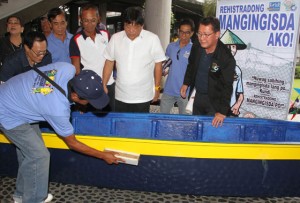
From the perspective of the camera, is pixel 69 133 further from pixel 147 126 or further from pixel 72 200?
pixel 147 126

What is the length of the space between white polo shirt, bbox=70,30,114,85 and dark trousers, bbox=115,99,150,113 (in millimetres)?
292

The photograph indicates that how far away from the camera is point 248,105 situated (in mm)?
4074

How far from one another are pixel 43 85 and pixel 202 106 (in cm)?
178

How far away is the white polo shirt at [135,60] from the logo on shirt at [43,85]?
1.02 metres

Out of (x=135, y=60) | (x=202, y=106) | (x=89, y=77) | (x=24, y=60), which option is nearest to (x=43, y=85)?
(x=89, y=77)

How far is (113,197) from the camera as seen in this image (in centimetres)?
296

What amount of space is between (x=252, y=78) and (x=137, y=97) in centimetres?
168

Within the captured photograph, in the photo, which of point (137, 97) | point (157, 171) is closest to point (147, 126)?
point (137, 97)

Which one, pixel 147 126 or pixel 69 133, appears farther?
pixel 147 126

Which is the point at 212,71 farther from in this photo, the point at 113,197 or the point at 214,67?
the point at 113,197

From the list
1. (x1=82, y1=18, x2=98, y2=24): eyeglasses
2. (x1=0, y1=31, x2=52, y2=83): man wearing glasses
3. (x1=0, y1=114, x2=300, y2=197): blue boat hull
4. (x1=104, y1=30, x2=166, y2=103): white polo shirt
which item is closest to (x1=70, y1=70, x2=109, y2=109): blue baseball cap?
(x1=0, y1=31, x2=52, y2=83): man wearing glasses

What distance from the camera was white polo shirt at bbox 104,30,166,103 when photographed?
308 centimetres

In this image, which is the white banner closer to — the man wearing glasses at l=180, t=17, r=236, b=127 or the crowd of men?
the crowd of men

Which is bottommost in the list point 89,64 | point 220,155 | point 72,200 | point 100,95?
point 72,200
